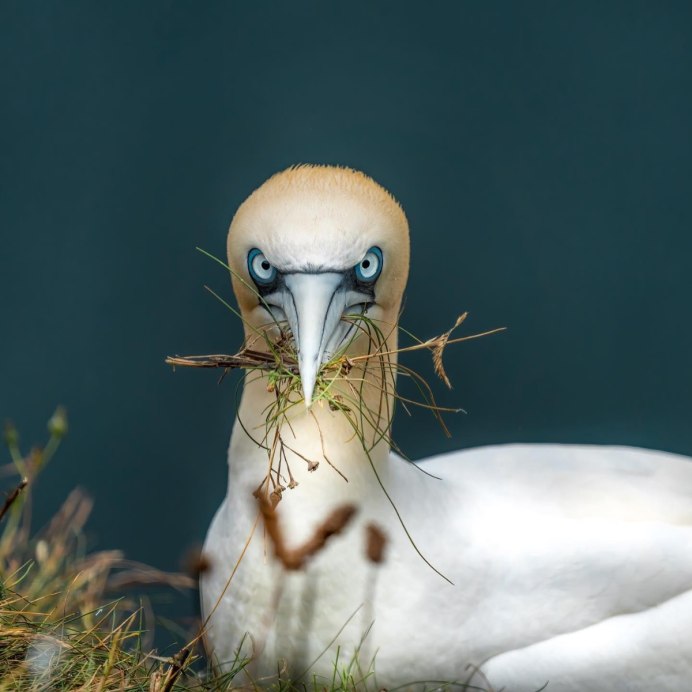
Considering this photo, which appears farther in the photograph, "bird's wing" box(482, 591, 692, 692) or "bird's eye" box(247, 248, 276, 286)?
"bird's wing" box(482, 591, 692, 692)

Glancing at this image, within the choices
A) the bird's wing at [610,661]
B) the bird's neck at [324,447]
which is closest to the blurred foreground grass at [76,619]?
the bird's wing at [610,661]

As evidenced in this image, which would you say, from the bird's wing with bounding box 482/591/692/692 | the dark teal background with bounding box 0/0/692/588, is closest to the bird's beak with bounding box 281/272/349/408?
the bird's wing with bounding box 482/591/692/692

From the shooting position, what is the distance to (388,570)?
9.57 feet

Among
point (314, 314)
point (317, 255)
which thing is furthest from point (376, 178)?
point (314, 314)

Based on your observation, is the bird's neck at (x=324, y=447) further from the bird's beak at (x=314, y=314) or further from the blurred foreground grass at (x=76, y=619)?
the blurred foreground grass at (x=76, y=619)

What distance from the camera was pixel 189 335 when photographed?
3.95m

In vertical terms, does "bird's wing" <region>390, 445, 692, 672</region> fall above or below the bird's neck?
below

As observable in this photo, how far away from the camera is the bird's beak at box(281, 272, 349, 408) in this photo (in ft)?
8.04

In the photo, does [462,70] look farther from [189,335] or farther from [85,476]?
[85,476]

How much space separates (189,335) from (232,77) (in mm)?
868

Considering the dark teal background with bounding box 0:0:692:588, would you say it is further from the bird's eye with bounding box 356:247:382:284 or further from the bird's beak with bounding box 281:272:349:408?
the bird's beak with bounding box 281:272:349:408

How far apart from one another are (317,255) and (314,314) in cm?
16

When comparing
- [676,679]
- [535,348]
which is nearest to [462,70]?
[535,348]

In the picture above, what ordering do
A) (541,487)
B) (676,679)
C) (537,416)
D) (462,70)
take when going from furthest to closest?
(537,416) → (462,70) → (541,487) → (676,679)
